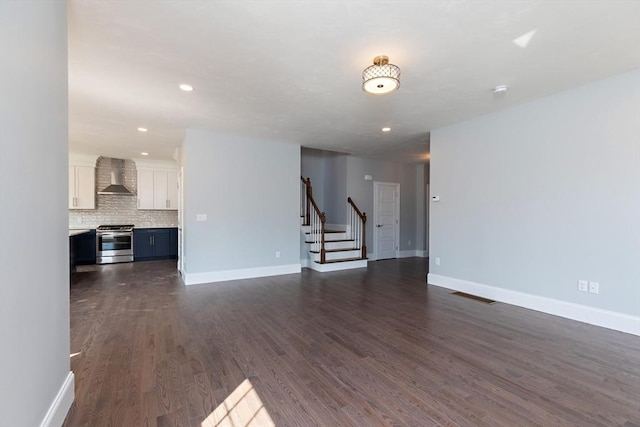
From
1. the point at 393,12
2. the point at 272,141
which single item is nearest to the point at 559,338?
the point at 393,12

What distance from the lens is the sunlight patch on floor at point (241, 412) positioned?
1773 mm

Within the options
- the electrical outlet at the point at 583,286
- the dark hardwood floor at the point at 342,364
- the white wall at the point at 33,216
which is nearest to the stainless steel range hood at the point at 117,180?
the dark hardwood floor at the point at 342,364

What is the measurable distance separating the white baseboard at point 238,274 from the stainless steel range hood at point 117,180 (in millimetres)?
3968

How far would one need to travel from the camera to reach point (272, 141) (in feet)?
19.9

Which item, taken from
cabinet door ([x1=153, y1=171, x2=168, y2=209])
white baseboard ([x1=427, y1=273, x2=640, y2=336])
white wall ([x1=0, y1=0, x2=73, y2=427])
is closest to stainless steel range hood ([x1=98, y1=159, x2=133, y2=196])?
cabinet door ([x1=153, y1=171, x2=168, y2=209])

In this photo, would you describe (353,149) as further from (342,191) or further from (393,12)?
(393,12)

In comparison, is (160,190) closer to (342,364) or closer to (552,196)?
(342,364)

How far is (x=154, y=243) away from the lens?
26.4 feet

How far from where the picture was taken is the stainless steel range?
7.32m

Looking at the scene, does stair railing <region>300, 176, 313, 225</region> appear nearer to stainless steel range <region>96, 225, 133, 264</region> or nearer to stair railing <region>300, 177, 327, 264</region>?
stair railing <region>300, 177, 327, 264</region>

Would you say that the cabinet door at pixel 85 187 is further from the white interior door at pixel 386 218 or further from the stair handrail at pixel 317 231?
the white interior door at pixel 386 218

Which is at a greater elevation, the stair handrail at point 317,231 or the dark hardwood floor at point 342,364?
the stair handrail at point 317,231

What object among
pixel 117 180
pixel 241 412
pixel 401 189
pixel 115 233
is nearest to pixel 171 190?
pixel 117 180

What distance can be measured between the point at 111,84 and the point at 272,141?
3044mm
